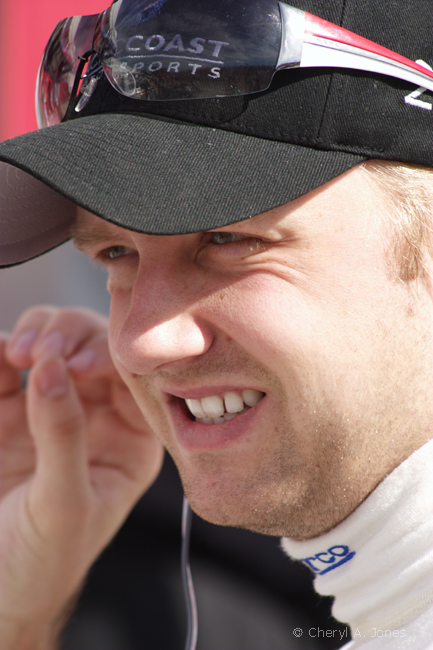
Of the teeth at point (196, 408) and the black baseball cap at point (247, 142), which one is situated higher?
the black baseball cap at point (247, 142)

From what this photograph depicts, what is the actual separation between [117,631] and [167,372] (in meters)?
1.64

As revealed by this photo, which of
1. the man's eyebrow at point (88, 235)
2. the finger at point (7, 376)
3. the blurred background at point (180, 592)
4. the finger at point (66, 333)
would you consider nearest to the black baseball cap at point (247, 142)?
the man's eyebrow at point (88, 235)

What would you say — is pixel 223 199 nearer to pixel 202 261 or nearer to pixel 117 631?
pixel 202 261

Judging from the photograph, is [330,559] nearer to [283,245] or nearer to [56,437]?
[283,245]

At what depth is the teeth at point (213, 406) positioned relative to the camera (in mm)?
1235

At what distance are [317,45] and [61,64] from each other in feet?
1.97

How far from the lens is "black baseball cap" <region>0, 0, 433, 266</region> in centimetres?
93

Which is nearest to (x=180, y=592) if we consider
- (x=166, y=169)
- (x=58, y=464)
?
(x=58, y=464)

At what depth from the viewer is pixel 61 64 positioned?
1237 mm

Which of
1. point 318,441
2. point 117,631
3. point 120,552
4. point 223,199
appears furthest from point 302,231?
point 117,631

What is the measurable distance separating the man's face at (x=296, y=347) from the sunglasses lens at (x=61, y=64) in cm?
34

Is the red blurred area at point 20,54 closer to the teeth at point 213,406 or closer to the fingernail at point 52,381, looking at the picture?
the fingernail at point 52,381

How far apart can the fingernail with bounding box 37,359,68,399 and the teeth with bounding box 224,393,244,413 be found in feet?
2.61

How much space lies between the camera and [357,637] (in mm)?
1199
